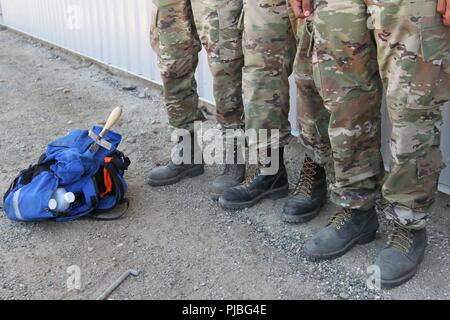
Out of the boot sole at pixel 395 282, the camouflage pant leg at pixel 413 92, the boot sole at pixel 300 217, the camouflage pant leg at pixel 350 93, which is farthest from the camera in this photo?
the boot sole at pixel 300 217

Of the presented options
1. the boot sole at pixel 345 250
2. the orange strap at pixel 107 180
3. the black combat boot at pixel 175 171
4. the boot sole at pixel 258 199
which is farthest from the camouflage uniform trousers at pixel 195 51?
the boot sole at pixel 345 250

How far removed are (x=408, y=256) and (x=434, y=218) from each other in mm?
580

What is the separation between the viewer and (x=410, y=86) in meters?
2.02

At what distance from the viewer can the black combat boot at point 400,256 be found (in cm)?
226

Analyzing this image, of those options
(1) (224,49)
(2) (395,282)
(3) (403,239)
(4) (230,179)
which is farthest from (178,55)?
(2) (395,282)

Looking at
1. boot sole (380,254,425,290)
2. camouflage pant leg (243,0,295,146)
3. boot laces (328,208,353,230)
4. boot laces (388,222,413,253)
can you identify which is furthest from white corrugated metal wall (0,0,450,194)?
boot sole (380,254,425,290)

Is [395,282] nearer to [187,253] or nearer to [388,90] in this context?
[388,90]

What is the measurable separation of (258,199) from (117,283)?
0.93 metres

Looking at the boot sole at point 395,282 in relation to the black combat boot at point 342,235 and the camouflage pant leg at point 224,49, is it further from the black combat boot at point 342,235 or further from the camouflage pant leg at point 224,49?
the camouflage pant leg at point 224,49

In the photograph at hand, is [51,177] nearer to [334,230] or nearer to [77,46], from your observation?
[334,230]

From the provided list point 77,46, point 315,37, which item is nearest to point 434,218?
point 315,37

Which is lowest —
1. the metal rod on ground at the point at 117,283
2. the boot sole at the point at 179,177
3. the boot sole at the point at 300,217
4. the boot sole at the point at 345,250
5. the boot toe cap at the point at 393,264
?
the boot sole at the point at 179,177

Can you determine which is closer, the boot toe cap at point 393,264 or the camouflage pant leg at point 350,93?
the camouflage pant leg at point 350,93

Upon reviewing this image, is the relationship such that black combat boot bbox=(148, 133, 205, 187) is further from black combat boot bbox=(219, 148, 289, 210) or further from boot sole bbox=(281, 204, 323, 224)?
boot sole bbox=(281, 204, 323, 224)
